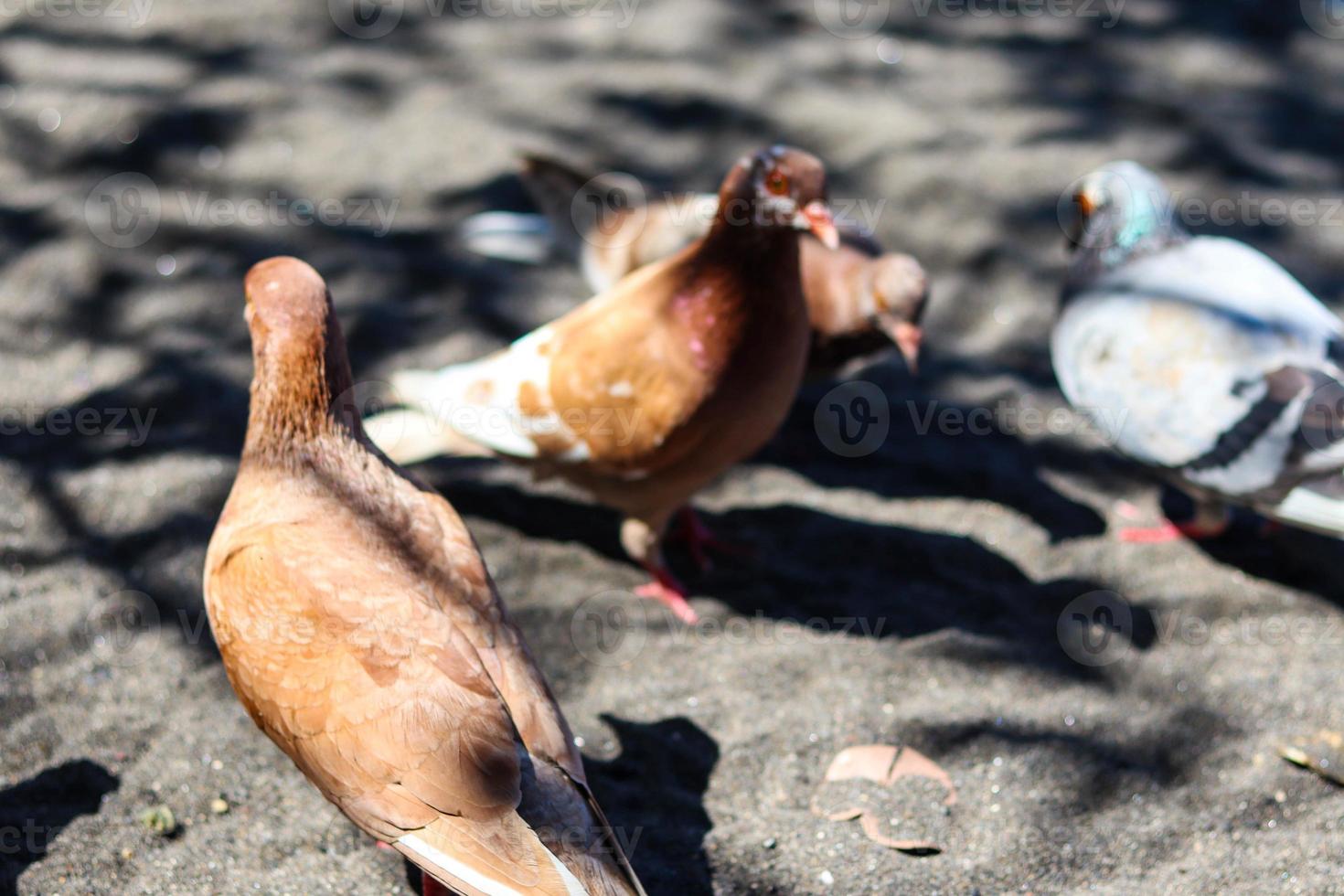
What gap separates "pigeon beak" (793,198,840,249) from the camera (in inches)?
128

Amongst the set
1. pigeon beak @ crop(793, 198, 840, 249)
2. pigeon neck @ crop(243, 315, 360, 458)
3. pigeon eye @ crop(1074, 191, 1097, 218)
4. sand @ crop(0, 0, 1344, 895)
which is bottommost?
sand @ crop(0, 0, 1344, 895)

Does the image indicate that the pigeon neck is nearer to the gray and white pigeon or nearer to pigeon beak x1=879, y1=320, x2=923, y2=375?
pigeon beak x1=879, y1=320, x2=923, y2=375

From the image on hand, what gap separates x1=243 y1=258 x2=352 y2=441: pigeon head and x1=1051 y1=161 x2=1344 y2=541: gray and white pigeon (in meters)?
2.55

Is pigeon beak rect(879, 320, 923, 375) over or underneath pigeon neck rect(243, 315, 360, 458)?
underneath

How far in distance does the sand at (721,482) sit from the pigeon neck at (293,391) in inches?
32.7

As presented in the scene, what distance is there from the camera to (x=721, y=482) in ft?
13.7

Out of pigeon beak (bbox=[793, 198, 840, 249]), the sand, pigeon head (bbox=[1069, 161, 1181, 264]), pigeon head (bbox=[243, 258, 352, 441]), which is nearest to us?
pigeon head (bbox=[243, 258, 352, 441])

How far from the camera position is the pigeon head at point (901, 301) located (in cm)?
394

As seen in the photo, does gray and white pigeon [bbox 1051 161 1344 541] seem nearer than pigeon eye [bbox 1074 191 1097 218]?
Yes

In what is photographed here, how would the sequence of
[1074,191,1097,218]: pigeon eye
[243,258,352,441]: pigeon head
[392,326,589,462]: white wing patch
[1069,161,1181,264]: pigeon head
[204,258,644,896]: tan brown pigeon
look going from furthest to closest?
[1074,191,1097,218]: pigeon eye, [1069,161,1181,264]: pigeon head, [392,326,589,462]: white wing patch, [243,258,352,441]: pigeon head, [204,258,644,896]: tan brown pigeon

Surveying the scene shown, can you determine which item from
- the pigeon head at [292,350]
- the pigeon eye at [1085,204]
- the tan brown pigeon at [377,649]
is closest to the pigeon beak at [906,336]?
the pigeon eye at [1085,204]

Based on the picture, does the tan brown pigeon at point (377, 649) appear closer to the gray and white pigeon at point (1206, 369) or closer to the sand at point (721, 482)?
the sand at point (721, 482)

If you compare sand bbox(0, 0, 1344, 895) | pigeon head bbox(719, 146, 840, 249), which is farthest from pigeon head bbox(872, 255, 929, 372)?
pigeon head bbox(719, 146, 840, 249)

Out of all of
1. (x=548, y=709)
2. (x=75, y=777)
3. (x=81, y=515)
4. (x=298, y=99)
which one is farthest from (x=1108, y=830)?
(x=298, y=99)
